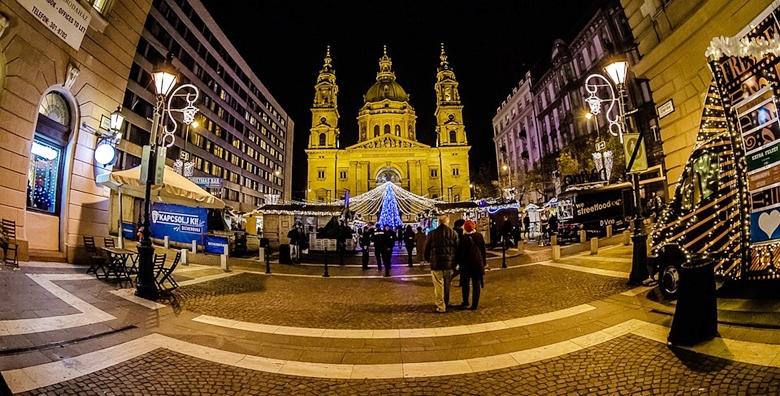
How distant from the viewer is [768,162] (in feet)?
16.2

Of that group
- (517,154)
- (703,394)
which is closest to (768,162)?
(703,394)

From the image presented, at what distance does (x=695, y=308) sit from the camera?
13.3ft

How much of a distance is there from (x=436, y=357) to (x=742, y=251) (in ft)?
16.1

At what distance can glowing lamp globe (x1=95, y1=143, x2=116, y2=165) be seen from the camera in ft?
37.2

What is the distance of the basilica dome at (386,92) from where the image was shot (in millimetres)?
78325

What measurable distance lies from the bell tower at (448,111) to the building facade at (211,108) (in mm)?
36467

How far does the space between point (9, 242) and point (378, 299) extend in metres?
8.81

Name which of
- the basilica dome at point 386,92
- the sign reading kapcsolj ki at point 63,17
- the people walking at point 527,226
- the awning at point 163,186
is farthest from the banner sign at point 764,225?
the basilica dome at point 386,92

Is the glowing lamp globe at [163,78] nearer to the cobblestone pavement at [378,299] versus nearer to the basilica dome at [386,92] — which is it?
the cobblestone pavement at [378,299]

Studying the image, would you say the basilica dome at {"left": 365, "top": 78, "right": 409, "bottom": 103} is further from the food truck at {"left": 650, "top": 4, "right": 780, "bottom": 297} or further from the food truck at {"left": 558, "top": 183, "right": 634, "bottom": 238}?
the food truck at {"left": 650, "top": 4, "right": 780, "bottom": 297}

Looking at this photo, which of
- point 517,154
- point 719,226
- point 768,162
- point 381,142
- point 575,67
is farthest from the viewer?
point 381,142

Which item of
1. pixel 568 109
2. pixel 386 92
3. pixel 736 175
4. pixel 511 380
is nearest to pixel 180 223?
pixel 511 380

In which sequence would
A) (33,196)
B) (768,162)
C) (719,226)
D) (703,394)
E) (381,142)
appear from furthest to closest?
(381,142), (33,196), (719,226), (768,162), (703,394)

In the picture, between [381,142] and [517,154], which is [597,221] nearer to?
[517,154]
